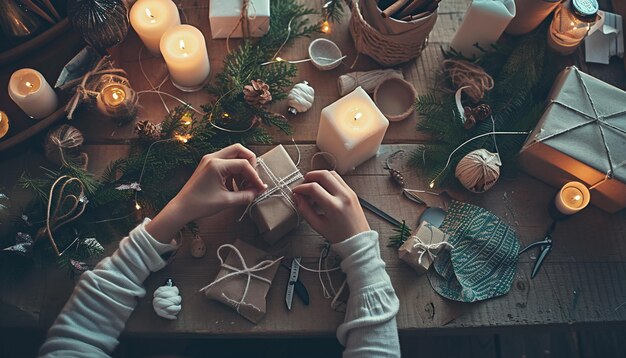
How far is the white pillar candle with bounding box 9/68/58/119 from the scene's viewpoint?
3.68 feet

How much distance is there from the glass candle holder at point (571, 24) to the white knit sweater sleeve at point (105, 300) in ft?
3.38

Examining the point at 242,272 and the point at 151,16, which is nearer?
the point at 242,272

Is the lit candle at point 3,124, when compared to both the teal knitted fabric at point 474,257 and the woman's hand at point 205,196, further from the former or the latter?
the teal knitted fabric at point 474,257

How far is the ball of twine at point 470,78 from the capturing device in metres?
1.25

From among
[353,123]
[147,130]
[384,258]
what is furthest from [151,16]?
[384,258]

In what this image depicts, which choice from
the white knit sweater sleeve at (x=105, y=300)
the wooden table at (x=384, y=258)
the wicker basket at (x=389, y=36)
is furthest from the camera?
the wicker basket at (x=389, y=36)

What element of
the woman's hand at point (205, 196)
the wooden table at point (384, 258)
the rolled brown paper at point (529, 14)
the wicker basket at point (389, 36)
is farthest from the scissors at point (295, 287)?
the rolled brown paper at point (529, 14)

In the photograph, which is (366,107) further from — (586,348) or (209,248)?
(586,348)

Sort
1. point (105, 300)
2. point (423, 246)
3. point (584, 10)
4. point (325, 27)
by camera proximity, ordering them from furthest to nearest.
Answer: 1. point (325, 27)
2. point (584, 10)
3. point (423, 246)
4. point (105, 300)

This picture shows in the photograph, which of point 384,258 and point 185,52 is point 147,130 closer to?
point 185,52

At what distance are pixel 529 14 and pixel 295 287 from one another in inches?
34.0

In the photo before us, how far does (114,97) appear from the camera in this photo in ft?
3.84

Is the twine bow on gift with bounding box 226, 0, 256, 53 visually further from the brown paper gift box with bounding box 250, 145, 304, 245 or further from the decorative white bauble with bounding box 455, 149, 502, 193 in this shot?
the decorative white bauble with bounding box 455, 149, 502, 193

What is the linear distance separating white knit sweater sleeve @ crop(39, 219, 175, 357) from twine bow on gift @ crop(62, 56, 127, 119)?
0.32m
